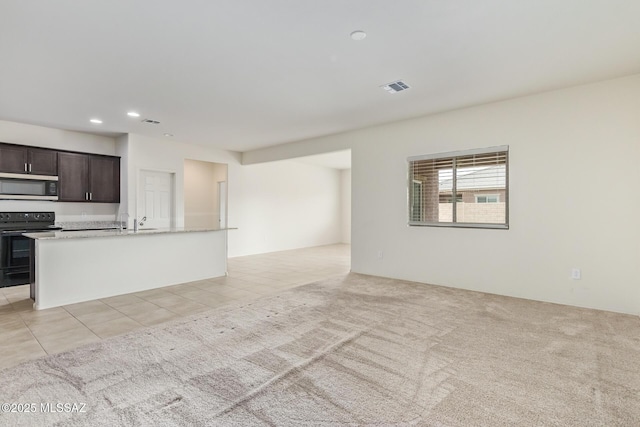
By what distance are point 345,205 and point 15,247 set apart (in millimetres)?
8604

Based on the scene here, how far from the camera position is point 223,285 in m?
4.97

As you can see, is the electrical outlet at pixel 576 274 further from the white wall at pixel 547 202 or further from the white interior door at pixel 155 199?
the white interior door at pixel 155 199

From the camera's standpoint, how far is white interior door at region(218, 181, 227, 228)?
8.02m

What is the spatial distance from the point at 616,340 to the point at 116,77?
5.55 metres

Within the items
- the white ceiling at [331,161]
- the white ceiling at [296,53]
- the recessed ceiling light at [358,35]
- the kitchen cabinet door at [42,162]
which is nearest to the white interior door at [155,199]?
the kitchen cabinet door at [42,162]

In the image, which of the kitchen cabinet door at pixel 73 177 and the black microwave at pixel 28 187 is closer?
the black microwave at pixel 28 187

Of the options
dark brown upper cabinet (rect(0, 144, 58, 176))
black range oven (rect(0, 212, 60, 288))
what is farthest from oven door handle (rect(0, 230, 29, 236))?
dark brown upper cabinet (rect(0, 144, 58, 176))

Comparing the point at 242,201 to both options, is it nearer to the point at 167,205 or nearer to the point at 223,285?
the point at 167,205

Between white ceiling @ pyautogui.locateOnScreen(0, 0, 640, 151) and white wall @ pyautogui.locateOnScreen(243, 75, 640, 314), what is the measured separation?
321 mm

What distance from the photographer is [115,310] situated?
3.74 meters

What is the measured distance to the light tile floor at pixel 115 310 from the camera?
2838 millimetres

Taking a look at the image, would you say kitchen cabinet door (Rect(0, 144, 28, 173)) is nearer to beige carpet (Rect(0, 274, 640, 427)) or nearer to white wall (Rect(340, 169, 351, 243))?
beige carpet (Rect(0, 274, 640, 427))

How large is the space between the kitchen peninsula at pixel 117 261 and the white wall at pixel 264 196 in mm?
1929

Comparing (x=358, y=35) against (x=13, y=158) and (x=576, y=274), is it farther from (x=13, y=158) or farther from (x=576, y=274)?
(x=13, y=158)
